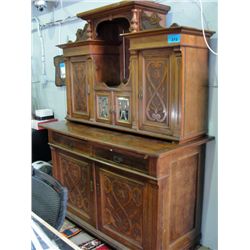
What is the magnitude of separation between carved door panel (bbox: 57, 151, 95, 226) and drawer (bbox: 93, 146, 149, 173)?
8.3 inches

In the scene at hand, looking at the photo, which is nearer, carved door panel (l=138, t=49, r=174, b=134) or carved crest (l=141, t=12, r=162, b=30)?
carved door panel (l=138, t=49, r=174, b=134)

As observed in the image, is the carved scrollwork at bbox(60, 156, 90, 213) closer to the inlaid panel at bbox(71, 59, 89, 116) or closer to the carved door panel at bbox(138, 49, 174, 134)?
the inlaid panel at bbox(71, 59, 89, 116)

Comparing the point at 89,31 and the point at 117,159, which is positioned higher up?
the point at 89,31

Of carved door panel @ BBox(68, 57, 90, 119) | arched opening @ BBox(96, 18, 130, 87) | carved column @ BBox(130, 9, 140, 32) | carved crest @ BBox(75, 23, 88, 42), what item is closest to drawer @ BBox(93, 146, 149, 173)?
carved door panel @ BBox(68, 57, 90, 119)

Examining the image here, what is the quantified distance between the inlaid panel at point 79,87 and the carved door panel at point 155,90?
26.9 inches

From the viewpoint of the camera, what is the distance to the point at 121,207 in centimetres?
206

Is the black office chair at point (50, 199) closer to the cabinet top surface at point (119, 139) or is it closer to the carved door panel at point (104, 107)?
the cabinet top surface at point (119, 139)

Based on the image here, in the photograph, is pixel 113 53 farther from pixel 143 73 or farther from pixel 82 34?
pixel 143 73

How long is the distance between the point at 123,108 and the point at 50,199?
0.98 metres

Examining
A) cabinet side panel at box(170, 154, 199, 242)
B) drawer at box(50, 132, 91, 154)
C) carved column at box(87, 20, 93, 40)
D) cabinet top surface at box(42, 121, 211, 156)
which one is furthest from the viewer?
carved column at box(87, 20, 93, 40)

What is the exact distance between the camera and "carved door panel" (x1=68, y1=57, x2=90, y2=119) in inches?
96.2

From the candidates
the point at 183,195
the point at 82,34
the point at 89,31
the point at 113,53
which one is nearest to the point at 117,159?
the point at 183,195
